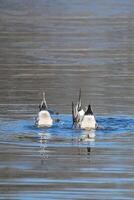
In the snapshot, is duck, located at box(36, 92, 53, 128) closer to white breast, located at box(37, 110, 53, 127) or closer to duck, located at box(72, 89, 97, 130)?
white breast, located at box(37, 110, 53, 127)

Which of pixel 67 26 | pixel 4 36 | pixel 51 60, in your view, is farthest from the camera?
pixel 67 26

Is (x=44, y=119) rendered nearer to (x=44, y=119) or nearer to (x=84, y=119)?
(x=44, y=119)

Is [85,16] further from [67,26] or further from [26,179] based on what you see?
[26,179]

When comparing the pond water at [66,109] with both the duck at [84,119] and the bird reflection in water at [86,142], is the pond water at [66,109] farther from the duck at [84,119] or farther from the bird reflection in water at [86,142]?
the duck at [84,119]

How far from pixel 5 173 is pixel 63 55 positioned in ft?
53.9

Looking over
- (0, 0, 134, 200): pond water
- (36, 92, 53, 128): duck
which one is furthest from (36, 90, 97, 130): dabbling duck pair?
(0, 0, 134, 200): pond water

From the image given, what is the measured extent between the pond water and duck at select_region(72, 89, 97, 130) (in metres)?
0.14

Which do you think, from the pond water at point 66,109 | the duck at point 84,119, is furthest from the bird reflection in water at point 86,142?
the duck at point 84,119

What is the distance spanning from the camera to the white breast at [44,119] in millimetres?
17359

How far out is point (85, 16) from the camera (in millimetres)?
49406

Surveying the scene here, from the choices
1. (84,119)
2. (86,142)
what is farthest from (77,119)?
(86,142)

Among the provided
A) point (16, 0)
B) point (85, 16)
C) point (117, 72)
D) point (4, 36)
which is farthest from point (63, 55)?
point (16, 0)

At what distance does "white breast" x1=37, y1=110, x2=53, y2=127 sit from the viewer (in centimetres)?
1736

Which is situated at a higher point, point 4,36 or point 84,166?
point 4,36
